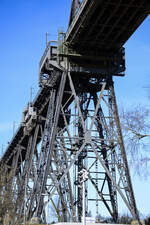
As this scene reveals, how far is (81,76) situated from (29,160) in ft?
46.5

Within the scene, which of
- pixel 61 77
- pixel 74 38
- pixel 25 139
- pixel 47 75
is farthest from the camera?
pixel 25 139

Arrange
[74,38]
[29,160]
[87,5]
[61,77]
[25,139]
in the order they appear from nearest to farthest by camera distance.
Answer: [87,5]
[74,38]
[61,77]
[29,160]
[25,139]

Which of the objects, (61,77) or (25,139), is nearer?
(61,77)

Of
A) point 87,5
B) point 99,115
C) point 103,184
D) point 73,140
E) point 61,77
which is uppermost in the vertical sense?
point 87,5

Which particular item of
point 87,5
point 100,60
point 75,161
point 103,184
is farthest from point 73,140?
point 87,5

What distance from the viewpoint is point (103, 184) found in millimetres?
32438

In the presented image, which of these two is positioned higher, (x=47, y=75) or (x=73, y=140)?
(x=47, y=75)

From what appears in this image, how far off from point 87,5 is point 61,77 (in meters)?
7.21

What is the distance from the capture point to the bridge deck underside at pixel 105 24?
89.8 feet

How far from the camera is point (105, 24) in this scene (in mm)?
28797

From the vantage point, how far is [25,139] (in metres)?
52.1

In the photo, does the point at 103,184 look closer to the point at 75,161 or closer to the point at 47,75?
the point at 75,161

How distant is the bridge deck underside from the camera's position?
27.4m

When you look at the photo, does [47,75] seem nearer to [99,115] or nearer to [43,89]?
[43,89]
